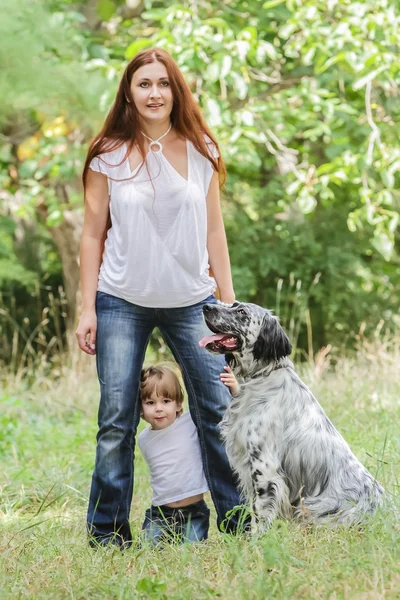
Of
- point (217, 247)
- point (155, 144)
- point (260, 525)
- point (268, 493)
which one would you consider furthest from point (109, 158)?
point (260, 525)

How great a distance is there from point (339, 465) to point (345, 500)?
14 cm

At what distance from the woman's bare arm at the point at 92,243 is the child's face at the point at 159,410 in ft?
1.58

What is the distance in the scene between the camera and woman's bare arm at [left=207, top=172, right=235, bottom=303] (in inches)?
145

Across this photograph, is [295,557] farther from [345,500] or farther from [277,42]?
[277,42]

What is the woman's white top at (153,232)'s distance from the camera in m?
3.40

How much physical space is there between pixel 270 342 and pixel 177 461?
0.81 m

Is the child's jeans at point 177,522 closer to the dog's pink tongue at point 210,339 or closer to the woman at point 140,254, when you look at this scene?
the woman at point 140,254

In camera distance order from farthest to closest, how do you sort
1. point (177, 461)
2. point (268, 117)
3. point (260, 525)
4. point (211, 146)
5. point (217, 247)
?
point (268, 117)
point (177, 461)
point (217, 247)
point (211, 146)
point (260, 525)

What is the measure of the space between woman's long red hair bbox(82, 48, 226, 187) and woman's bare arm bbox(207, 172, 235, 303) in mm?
168

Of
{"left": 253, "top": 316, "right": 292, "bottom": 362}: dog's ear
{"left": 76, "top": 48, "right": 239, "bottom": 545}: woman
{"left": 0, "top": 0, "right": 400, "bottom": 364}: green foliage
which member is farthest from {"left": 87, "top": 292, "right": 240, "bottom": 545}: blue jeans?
{"left": 0, "top": 0, "right": 400, "bottom": 364}: green foliage

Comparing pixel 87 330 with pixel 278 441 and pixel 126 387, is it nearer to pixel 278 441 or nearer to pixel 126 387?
pixel 126 387

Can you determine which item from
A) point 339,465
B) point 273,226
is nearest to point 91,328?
point 339,465

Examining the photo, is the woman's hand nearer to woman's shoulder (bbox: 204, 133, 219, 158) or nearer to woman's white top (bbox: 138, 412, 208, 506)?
woman's white top (bbox: 138, 412, 208, 506)

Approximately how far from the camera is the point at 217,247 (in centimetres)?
374
